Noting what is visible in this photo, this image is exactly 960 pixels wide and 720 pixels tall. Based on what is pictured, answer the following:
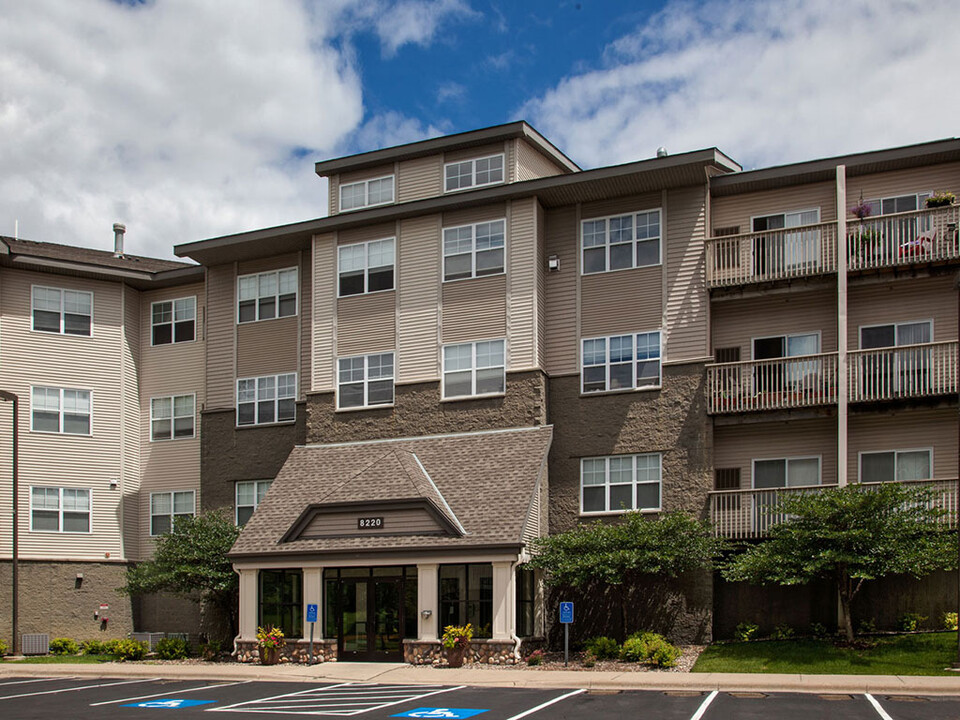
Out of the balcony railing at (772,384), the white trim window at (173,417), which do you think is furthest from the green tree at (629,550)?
the white trim window at (173,417)

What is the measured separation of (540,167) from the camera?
3488 cm

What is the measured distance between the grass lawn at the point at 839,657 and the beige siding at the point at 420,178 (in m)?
16.2

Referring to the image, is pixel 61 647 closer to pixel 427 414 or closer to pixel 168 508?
pixel 168 508

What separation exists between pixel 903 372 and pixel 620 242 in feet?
28.4

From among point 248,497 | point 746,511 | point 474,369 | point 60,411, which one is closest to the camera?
point 746,511

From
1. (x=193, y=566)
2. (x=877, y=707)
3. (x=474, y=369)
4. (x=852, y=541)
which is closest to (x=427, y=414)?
(x=474, y=369)

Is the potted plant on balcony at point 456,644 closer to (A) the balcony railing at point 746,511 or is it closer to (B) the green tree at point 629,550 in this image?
(B) the green tree at point 629,550

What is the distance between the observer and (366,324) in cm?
3438

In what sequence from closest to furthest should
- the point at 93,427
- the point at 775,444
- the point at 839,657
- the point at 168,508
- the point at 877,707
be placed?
the point at 877,707 < the point at 839,657 < the point at 775,444 < the point at 93,427 < the point at 168,508

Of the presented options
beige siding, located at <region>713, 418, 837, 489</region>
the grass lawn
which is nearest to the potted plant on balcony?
the grass lawn

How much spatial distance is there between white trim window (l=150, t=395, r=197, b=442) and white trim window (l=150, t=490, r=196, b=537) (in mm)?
1990

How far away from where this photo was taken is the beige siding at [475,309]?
32594 millimetres

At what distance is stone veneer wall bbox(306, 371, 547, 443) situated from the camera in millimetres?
31688

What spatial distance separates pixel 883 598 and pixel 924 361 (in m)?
6.16
